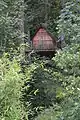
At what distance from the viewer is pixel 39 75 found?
7062 mm

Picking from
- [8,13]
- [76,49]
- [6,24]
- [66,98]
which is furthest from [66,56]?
[8,13]

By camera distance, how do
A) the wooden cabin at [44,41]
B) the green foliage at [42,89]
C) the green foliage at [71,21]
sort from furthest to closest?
the wooden cabin at [44,41] < the green foliage at [42,89] < the green foliage at [71,21]

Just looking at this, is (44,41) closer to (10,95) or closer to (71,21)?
(71,21)

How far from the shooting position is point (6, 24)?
7.20 m

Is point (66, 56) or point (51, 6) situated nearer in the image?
point (66, 56)

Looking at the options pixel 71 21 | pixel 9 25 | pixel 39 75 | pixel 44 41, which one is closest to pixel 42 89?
pixel 39 75

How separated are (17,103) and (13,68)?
1.46 ft

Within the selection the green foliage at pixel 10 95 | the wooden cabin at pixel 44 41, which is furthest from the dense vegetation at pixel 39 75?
the wooden cabin at pixel 44 41

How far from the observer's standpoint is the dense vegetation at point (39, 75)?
4055 millimetres

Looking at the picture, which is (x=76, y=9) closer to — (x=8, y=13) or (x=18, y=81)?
(x=18, y=81)

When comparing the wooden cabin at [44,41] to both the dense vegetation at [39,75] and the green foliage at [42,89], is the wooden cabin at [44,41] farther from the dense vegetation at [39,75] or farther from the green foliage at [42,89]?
the green foliage at [42,89]

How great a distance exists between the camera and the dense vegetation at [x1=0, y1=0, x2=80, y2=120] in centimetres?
405

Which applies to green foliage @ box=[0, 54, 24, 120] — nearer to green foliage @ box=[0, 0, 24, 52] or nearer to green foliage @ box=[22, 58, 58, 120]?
green foliage @ box=[22, 58, 58, 120]

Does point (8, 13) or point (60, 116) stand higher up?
point (8, 13)
